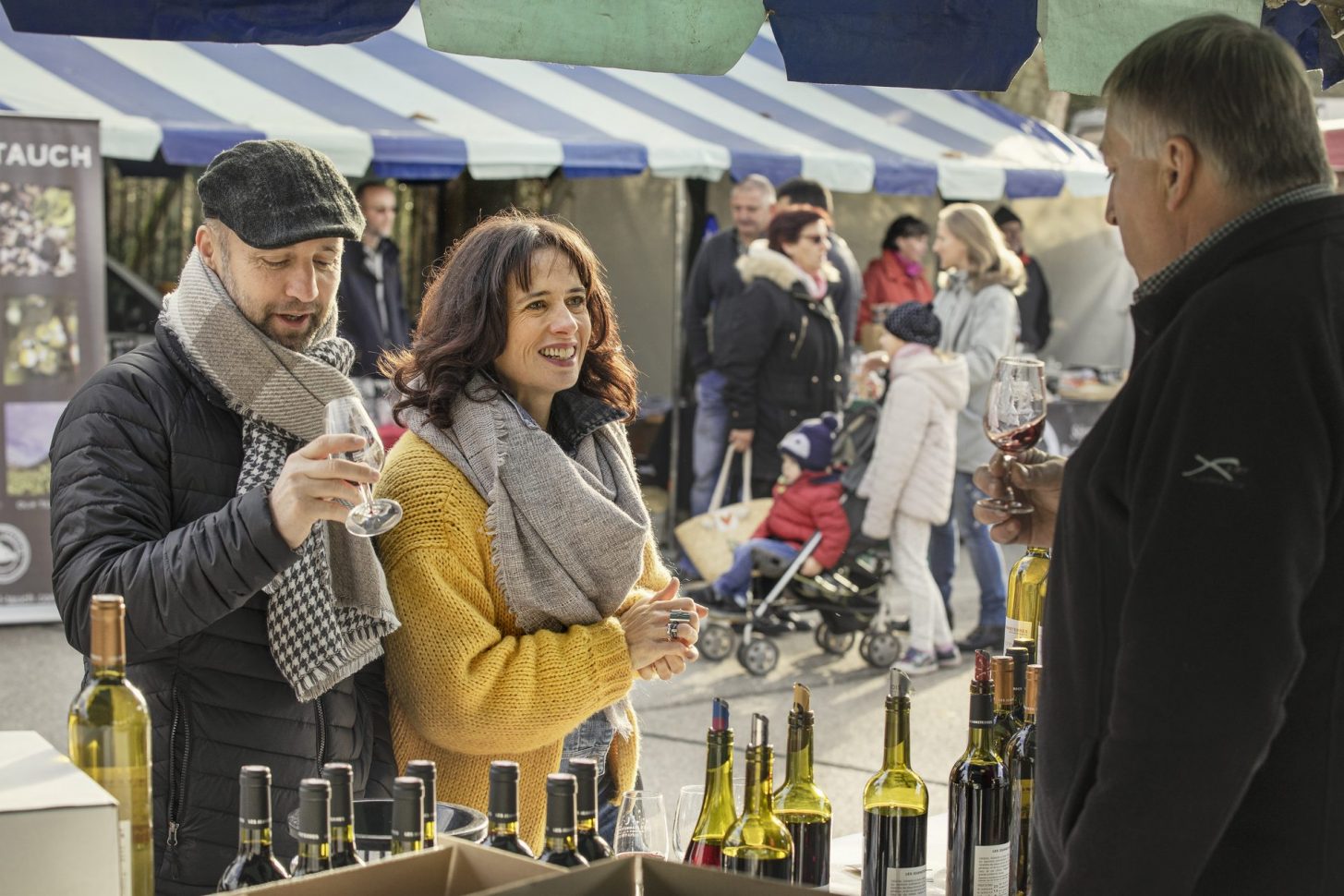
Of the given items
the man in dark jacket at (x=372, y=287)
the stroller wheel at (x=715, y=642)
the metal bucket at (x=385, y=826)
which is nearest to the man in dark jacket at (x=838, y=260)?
the stroller wheel at (x=715, y=642)

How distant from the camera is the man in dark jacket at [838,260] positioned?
8742mm

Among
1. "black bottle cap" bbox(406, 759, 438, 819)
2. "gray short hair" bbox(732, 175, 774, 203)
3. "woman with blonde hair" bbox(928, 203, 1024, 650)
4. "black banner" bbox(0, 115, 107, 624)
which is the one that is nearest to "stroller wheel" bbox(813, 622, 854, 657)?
"woman with blonde hair" bbox(928, 203, 1024, 650)

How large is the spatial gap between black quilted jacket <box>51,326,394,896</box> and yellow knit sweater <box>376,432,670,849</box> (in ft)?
0.53

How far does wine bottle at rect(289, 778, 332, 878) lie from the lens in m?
1.65

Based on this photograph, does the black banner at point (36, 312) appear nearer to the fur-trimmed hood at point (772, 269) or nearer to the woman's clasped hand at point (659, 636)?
the fur-trimmed hood at point (772, 269)

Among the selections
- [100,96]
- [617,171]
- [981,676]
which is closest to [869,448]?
[617,171]

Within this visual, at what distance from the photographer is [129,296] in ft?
35.0

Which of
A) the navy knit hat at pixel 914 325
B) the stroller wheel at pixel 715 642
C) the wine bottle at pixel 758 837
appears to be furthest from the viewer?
the stroller wheel at pixel 715 642

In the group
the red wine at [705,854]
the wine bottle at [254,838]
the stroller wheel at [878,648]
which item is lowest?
the stroller wheel at [878,648]

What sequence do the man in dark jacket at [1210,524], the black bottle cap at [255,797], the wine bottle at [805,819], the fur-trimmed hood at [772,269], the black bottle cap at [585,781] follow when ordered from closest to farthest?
1. the man in dark jacket at [1210,524]
2. the black bottle cap at [255,797]
3. the black bottle cap at [585,781]
4. the wine bottle at [805,819]
5. the fur-trimmed hood at [772,269]

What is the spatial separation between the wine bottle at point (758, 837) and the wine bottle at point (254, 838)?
62 cm

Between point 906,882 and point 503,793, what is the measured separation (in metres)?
0.67

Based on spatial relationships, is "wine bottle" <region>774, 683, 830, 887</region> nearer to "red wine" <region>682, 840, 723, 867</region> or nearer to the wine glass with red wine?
"red wine" <region>682, 840, 723, 867</region>

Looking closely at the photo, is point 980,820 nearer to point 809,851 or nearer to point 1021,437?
point 809,851
